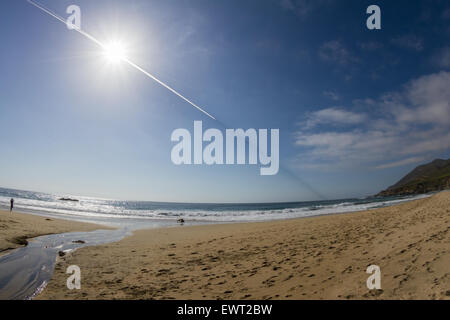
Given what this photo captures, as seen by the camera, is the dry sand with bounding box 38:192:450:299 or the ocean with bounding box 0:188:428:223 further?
the ocean with bounding box 0:188:428:223

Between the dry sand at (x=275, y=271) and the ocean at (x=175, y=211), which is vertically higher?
the dry sand at (x=275, y=271)

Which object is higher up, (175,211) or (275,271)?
(275,271)

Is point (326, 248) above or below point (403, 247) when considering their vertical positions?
below

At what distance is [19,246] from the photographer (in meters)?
9.33

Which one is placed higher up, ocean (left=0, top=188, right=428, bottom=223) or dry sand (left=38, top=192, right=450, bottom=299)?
dry sand (left=38, top=192, right=450, bottom=299)

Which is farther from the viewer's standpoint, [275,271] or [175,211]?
[175,211]

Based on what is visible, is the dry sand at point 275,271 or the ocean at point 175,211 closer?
the dry sand at point 275,271
